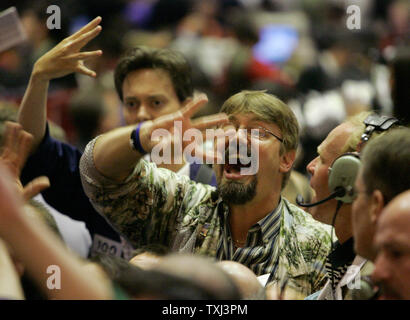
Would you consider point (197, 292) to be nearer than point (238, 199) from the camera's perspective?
Yes

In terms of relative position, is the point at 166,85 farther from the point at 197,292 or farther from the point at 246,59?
the point at 246,59

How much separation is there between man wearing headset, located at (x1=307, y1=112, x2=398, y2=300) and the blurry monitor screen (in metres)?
4.14

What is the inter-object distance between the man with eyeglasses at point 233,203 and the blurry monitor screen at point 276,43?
4130 millimetres

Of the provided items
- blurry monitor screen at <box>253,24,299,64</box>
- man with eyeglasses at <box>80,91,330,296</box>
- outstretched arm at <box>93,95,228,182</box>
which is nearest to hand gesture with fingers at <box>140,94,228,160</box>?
outstretched arm at <box>93,95,228,182</box>

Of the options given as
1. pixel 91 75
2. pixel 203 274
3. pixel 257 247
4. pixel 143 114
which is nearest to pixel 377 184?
pixel 203 274

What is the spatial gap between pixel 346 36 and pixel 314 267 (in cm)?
561

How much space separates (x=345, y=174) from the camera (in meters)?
2.13

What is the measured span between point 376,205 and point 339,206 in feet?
1.45

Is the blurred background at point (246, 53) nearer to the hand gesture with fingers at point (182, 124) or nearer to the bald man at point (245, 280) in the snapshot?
the hand gesture with fingers at point (182, 124)

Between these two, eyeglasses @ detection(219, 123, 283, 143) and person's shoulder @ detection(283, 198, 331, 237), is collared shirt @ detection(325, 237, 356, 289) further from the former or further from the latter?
eyeglasses @ detection(219, 123, 283, 143)

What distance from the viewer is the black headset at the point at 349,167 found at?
6.93ft

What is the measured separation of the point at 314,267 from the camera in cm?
229

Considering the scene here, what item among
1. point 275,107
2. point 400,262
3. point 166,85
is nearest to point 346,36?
point 166,85

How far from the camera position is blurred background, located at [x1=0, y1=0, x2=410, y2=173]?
14.5 ft
